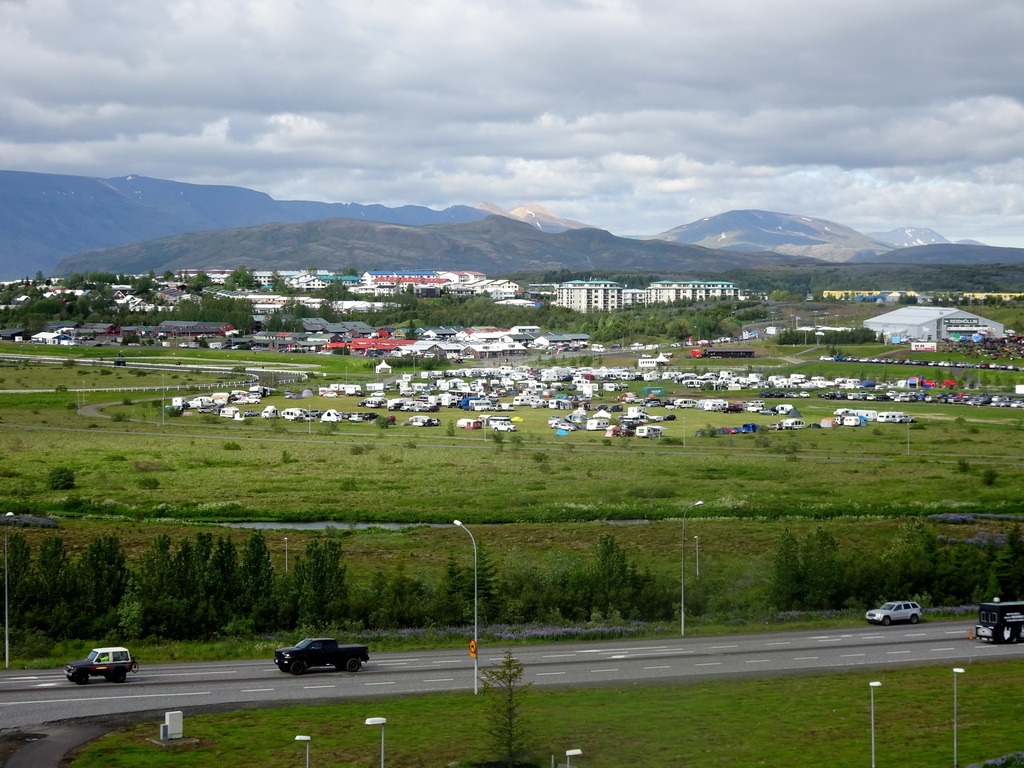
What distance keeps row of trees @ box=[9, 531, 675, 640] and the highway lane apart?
2877 mm

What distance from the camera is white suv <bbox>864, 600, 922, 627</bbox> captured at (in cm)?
2986

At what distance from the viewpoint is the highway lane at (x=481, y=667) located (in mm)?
21906

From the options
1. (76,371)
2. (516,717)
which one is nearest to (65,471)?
(516,717)

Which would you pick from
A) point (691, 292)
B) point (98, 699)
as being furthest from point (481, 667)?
point (691, 292)

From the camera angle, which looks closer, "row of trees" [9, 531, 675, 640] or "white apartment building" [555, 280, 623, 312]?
"row of trees" [9, 531, 675, 640]

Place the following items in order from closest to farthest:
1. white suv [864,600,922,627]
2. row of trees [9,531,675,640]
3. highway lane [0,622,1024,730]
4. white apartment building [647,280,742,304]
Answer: highway lane [0,622,1024,730] < row of trees [9,531,675,640] < white suv [864,600,922,627] < white apartment building [647,280,742,304]

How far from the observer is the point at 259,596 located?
99.6 feet

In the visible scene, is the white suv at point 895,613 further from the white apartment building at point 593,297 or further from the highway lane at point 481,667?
the white apartment building at point 593,297

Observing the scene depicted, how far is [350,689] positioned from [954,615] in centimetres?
1825

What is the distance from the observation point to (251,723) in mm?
20438

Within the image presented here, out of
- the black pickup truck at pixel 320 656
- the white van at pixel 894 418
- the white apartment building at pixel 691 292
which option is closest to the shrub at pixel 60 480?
the black pickup truck at pixel 320 656

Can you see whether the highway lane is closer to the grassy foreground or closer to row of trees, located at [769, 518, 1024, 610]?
the grassy foreground

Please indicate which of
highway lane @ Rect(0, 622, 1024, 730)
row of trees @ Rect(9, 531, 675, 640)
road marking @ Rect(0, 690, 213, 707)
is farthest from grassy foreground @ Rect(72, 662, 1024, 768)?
row of trees @ Rect(9, 531, 675, 640)

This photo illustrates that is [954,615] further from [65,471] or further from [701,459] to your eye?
[65,471]
